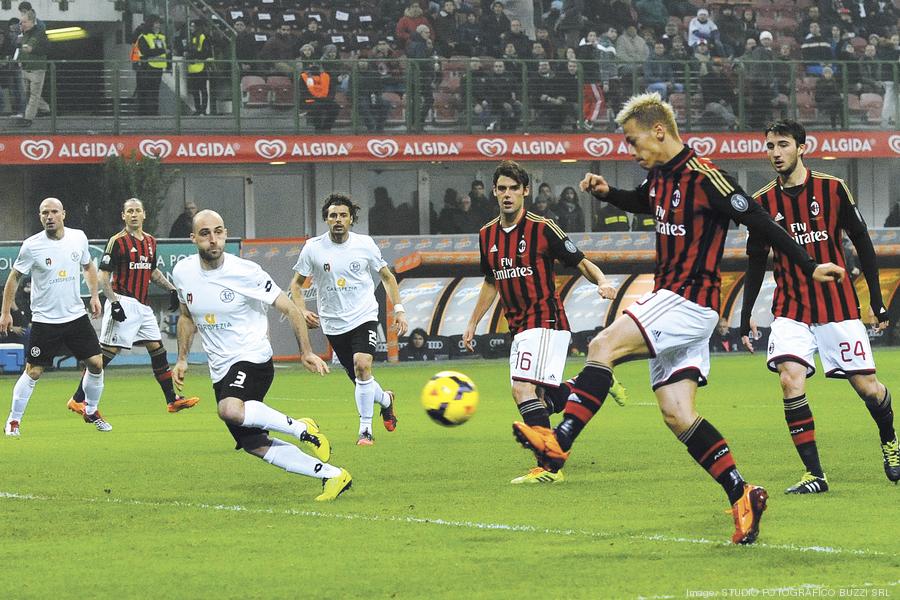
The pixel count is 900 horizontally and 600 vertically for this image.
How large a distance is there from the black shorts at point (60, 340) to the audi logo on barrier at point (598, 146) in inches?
660

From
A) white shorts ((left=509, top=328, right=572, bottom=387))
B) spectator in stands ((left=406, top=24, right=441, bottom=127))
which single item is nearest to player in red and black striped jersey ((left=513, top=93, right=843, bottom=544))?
white shorts ((left=509, top=328, right=572, bottom=387))

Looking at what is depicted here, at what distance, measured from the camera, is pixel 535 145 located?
1198 inches

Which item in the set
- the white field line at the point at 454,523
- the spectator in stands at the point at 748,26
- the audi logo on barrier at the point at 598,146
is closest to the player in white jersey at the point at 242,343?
the white field line at the point at 454,523

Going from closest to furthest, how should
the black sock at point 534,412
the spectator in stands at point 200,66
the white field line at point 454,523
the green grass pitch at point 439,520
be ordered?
the green grass pitch at point 439,520 < the white field line at point 454,523 < the black sock at point 534,412 < the spectator in stands at point 200,66

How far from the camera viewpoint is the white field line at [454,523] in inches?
277

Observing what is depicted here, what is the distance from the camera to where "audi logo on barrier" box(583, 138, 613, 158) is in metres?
30.6

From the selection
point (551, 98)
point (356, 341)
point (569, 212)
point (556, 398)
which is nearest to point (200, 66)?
point (551, 98)

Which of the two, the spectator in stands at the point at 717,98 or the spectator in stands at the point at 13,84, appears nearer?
the spectator in stands at the point at 13,84

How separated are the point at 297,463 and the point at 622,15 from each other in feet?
84.0

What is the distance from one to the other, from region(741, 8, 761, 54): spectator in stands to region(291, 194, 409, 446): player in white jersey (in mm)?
22476

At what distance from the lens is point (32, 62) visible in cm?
2788

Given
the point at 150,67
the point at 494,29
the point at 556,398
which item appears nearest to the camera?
the point at 556,398

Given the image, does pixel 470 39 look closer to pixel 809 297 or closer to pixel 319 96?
pixel 319 96

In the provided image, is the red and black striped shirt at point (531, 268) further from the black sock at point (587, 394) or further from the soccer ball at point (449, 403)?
the black sock at point (587, 394)
